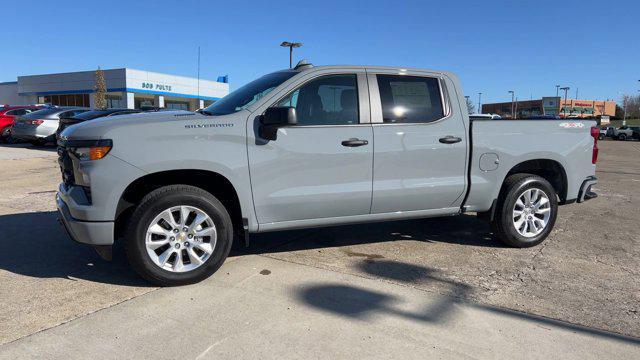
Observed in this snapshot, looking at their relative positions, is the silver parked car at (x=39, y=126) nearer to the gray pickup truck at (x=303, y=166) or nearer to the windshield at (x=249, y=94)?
the windshield at (x=249, y=94)

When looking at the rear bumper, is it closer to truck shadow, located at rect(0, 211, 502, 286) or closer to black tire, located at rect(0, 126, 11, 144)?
truck shadow, located at rect(0, 211, 502, 286)

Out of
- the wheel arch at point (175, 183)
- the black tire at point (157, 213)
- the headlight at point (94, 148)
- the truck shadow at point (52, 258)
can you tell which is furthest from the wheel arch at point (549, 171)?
the truck shadow at point (52, 258)

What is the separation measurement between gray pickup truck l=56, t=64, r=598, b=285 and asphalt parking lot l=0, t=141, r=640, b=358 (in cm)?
40

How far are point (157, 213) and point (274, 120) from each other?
3.97 feet

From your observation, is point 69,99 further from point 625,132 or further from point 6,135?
point 625,132

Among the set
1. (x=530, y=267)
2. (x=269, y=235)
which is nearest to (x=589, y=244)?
(x=530, y=267)

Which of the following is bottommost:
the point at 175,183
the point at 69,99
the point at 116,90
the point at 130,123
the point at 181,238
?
the point at 181,238

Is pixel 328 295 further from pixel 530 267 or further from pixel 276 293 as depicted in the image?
pixel 530 267

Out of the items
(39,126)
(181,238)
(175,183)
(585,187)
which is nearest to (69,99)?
(39,126)

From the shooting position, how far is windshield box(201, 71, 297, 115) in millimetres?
4387

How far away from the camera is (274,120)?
3.95 m

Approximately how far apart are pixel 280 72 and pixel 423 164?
66.7 inches

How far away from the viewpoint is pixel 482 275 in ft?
14.2

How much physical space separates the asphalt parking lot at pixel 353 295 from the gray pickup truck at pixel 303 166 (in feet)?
1.33
